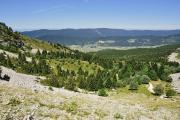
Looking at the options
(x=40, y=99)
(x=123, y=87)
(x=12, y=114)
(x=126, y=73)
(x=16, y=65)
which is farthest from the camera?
(x=126, y=73)

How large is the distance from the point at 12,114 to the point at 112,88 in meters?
90.2

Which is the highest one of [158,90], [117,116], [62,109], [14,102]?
[14,102]

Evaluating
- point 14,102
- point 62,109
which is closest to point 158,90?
point 62,109

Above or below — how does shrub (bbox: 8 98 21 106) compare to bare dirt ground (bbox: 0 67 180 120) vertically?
above

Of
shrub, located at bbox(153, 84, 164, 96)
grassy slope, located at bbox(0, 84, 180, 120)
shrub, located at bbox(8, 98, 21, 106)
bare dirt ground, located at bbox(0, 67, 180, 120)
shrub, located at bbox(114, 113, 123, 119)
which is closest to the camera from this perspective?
bare dirt ground, located at bbox(0, 67, 180, 120)

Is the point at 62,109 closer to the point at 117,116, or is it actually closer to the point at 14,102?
the point at 14,102

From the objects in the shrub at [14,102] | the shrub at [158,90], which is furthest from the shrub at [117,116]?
the shrub at [158,90]

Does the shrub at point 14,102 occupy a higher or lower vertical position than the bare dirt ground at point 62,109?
higher

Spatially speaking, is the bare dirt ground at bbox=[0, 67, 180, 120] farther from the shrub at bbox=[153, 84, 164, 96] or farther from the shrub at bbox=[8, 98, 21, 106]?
the shrub at bbox=[153, 84, 164, 96]

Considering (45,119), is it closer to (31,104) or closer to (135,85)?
(31,104)

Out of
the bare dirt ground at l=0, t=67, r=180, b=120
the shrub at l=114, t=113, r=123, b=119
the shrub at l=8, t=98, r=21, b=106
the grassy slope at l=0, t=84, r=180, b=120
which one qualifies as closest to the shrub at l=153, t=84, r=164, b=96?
the grassy slope at l=0, t=84, r=180, b=120

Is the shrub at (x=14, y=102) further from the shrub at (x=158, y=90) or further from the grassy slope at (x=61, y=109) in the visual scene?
the shrub at (x=158, y=90)

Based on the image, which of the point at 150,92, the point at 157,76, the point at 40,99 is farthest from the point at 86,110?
the point at 157,76

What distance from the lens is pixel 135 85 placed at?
131 m
